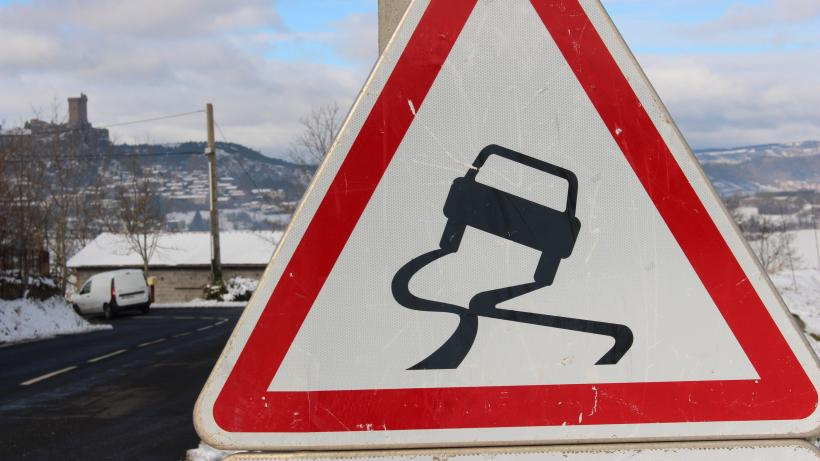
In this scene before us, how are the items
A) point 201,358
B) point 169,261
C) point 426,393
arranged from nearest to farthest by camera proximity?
point 426,393, point 201,358, point 169,261

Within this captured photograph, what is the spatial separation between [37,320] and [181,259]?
147 ft

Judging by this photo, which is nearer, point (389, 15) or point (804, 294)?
point (389, 15)

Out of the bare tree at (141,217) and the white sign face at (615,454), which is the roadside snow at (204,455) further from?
the bare tree at (141,217)

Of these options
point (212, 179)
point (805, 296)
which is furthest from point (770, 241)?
point (212, 179)

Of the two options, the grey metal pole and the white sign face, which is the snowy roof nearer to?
the grey metal pole

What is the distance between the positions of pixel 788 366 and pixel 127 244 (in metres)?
71.3

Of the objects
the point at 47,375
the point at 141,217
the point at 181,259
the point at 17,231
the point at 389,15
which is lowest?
the point at 181,259

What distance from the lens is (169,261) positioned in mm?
63375

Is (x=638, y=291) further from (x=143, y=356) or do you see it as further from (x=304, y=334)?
(x=143, y=356)

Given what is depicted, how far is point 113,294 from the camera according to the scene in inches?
1193

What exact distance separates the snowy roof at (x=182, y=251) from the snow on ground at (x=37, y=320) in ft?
123

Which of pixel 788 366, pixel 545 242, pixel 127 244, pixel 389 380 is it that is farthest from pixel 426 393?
pixel 127 244

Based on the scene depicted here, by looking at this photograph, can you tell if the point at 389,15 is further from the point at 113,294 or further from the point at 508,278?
the point at 113,294

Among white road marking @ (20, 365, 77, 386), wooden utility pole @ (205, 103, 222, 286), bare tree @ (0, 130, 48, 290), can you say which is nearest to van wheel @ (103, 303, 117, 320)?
bare tree @ (0, 130, 48, 290)
